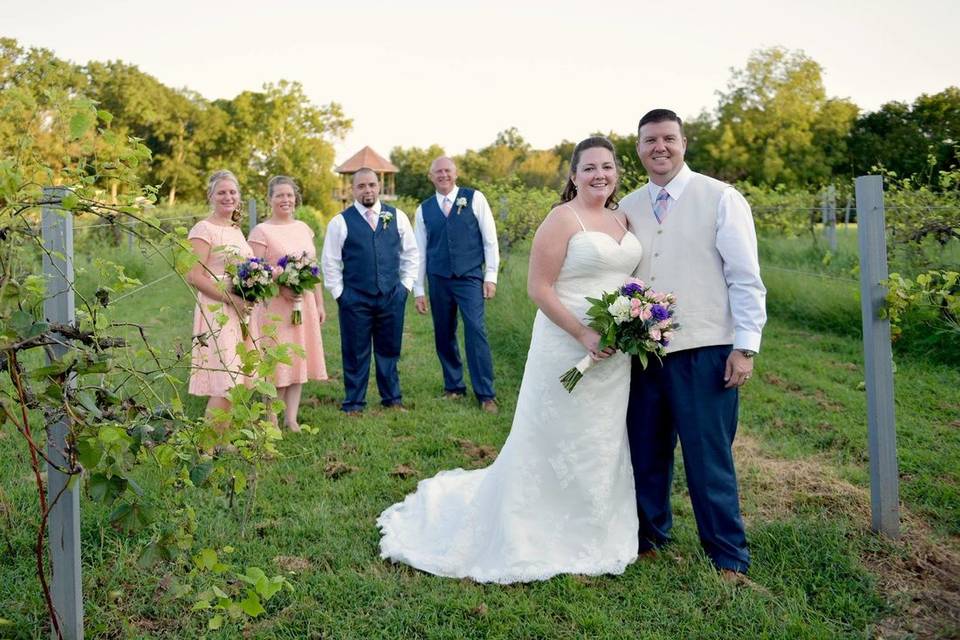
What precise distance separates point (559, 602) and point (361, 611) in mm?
884

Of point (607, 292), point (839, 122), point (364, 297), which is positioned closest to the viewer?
point (607, 292)

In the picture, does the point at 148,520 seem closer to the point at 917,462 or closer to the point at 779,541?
the point at 779,541

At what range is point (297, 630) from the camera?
3.33 metres

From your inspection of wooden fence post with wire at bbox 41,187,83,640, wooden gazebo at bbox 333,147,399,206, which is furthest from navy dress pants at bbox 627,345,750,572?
wooden gazebo at bbox 333,147,399,206

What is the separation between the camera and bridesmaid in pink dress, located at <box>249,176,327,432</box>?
246 inches

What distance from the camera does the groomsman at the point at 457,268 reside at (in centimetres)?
713

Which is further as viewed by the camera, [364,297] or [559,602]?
[364,297]

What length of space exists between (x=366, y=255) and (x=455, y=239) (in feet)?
2.81

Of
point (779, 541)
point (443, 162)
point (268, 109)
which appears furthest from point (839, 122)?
point (779, 541)

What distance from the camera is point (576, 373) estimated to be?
3895mm

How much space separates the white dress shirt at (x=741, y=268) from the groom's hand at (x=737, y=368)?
0.05m

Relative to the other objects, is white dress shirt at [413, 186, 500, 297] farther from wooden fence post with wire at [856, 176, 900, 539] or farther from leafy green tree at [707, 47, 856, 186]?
leafy green tree at [707, 47, 856, 186]

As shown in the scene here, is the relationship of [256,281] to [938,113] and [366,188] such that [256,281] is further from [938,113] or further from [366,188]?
[938,113]

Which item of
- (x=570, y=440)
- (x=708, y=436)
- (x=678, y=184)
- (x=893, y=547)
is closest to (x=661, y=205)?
(x=678, y=184)
